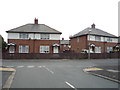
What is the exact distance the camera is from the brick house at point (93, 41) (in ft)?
152

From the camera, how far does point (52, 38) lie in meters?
41.9

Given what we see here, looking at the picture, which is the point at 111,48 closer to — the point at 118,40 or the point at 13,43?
the point at 118,40

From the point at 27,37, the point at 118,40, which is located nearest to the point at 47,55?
the point at 27,37

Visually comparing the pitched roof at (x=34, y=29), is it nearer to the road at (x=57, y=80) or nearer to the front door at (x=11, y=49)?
the front door at (x=11, y=49)

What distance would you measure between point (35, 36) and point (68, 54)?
30.1 feet

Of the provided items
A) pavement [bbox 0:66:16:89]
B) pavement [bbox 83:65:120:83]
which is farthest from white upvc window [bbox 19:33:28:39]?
pavement [bbox 83:65:120:83]

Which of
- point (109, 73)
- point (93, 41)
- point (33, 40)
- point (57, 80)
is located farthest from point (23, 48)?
point (57, 80)

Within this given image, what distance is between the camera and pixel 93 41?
1869 inches

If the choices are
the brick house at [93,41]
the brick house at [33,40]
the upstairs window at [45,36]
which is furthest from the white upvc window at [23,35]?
the brick house at [93,41]

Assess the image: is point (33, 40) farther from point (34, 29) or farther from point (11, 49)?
point (11, 49)

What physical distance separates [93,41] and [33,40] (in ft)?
54.8

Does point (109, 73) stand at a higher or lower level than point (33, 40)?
lower

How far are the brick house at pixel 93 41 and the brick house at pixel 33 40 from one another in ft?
28.6

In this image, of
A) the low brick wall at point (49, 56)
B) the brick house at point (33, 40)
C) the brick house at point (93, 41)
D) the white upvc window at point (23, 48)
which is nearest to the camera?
the low brick wall at point (49, 56)
